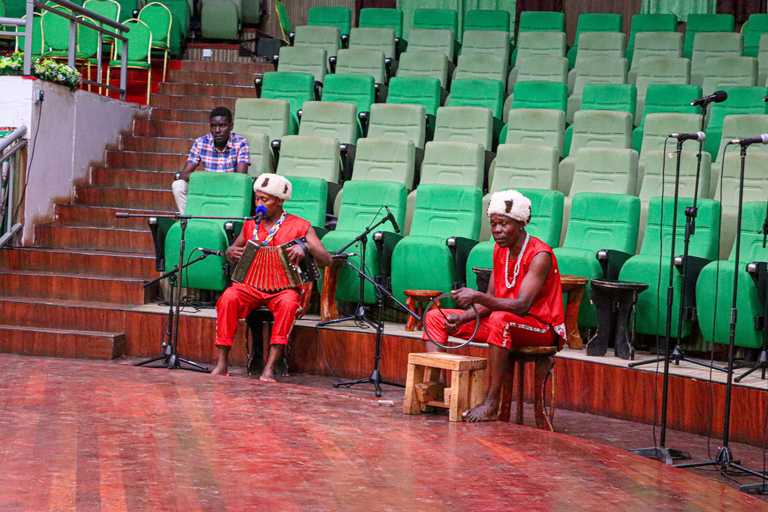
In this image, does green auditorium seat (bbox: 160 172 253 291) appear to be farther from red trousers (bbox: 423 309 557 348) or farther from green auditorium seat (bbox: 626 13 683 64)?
green auditorium seat (bbox: 626 13 683 64)

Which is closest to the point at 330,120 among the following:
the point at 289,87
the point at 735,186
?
the point at 289,87

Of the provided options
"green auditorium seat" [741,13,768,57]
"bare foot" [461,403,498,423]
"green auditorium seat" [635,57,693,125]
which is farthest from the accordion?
"green auditorium seat" [741,13,768,57]

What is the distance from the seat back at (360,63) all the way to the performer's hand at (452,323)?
336 centimetres

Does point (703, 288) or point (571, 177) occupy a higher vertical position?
point (571, 177)

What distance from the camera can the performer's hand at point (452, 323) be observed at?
10.3 feet

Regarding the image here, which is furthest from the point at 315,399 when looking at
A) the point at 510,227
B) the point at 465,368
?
the point at 510,227

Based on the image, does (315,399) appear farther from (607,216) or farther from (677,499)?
(607,216)

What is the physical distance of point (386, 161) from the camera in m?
4.96

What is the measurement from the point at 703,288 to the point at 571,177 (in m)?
1.47

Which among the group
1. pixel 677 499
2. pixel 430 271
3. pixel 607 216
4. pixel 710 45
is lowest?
pixel 677 499

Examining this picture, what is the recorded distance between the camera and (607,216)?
13.6 feet

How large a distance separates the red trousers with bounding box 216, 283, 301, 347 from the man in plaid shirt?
3.72 feet

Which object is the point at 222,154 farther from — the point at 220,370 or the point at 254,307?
the point at 220,370

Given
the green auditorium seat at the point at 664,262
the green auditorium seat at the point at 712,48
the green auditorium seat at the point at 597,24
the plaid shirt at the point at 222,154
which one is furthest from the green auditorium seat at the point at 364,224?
the green auditorium seat at the point at 597,24
